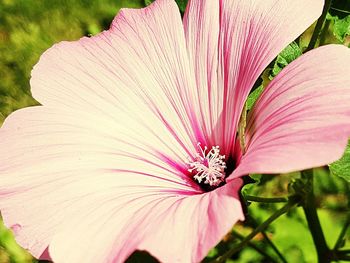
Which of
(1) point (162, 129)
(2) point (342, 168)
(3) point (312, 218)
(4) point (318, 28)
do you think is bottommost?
(3) point (312, 218)

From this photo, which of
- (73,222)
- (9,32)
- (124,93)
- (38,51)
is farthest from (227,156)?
(9,32)

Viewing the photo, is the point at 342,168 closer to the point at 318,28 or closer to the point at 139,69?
the point at 318,28

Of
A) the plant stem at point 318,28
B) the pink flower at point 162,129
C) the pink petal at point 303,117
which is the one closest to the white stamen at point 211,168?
the pink flower at point 162,129

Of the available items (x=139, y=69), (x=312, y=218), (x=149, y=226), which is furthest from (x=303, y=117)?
(x=312, y=218)

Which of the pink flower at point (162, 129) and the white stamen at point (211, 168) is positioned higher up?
the pink flower at point (162, 129)

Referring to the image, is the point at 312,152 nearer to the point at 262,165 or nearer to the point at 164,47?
the point at 262,165

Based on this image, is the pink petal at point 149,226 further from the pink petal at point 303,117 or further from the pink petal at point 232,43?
the pink petal at point 232,43
